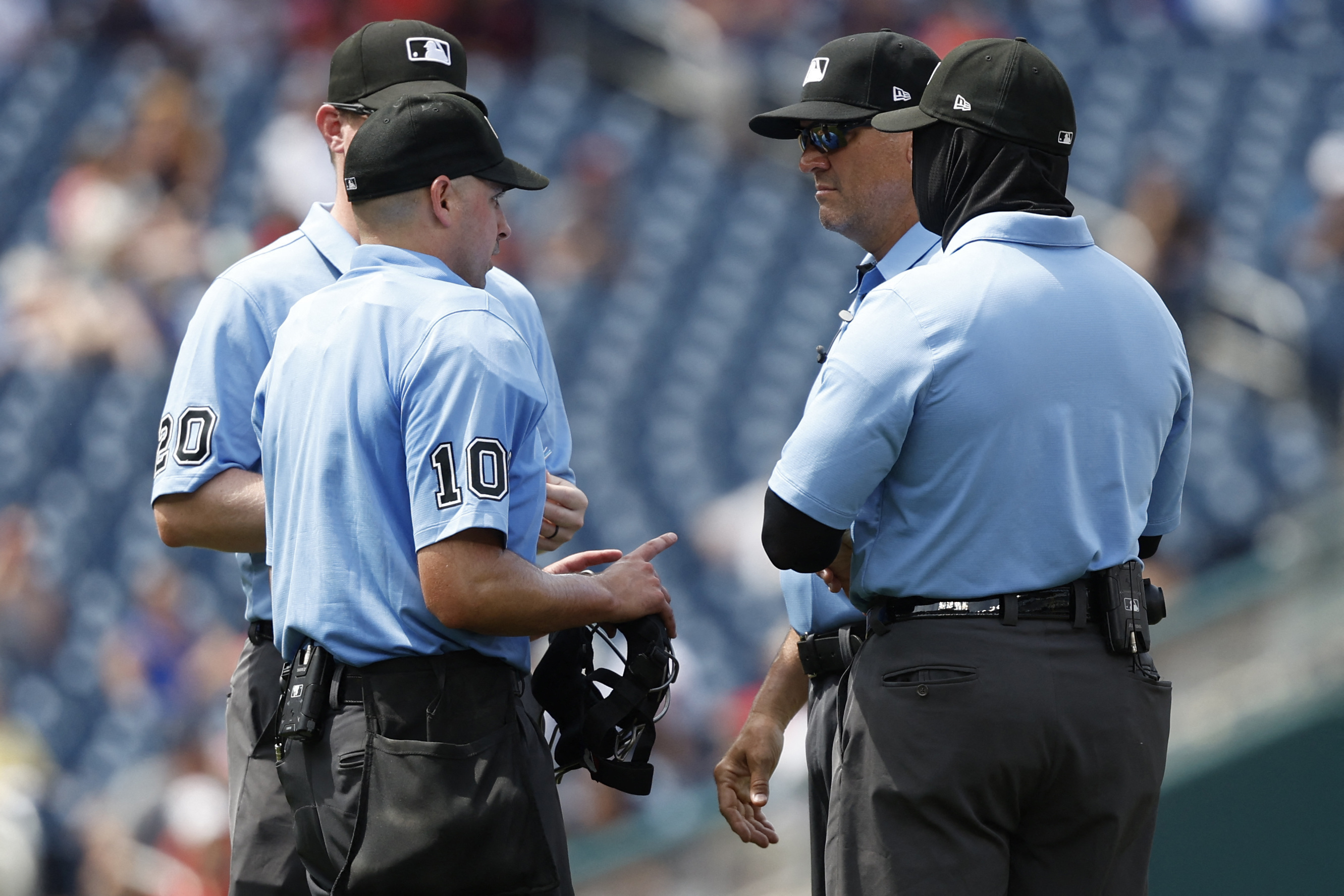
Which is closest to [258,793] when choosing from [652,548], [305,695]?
[305,695]

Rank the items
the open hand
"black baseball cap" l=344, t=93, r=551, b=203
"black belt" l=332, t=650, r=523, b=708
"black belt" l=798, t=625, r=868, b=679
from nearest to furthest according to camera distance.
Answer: "black belt" l=332, t=650, r=523, b=708, "black baseball cap" l=344, t=93, r=551, b=203, "black belt" l=798, t=625, r=868, b=679, the open hand

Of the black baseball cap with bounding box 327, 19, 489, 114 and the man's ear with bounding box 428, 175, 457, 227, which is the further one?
the black baseball cap with bounding box 327, 19, 489, 114

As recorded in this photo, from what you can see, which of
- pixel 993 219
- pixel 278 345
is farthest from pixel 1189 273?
pixel 278 345

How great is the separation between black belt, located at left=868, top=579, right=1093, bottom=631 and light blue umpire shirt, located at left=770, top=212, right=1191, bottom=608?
15mm

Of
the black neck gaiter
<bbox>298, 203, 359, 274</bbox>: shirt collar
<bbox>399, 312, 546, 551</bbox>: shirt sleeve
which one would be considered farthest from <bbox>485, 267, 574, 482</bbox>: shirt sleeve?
the black neck gaiter

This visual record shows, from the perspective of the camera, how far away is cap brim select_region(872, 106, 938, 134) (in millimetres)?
2191

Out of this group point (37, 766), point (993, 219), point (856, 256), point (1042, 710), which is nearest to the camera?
point (1042, 710)

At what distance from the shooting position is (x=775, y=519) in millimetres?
2119

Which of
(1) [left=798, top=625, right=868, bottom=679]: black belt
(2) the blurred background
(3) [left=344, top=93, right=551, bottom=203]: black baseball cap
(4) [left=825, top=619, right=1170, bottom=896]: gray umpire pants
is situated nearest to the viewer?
(4) [left=825, top=619, right=1170, bottom=896]: gray umpire pants

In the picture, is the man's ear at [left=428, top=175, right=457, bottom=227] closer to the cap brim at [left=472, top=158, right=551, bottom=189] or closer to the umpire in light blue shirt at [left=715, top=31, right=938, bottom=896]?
the cap brim at [left=472, top=158, right=551, bottom=189]

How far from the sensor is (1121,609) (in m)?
2.04

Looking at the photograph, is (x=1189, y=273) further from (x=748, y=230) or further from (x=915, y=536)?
(x=915, y=536)

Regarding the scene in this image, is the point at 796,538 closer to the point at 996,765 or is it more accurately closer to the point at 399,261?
the point at 996,765

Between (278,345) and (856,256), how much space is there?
5.63 metres
